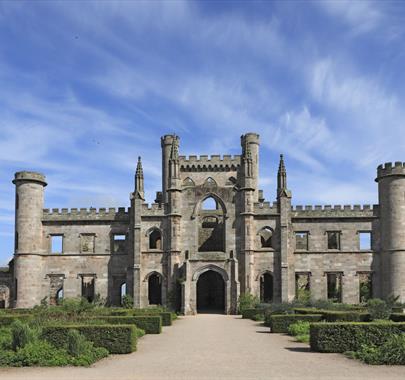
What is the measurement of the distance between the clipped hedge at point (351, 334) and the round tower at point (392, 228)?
27.1 metres

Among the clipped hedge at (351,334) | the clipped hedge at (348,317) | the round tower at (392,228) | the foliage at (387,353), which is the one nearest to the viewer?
the foliage at (387,353)

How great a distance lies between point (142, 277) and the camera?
147ft

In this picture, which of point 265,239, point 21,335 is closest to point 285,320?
point 21,335

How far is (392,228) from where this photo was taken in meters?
43.8

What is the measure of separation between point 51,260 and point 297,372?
35340 millimetres

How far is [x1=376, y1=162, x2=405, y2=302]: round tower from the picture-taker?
43156mm

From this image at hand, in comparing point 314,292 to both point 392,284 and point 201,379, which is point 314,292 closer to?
point 392,284

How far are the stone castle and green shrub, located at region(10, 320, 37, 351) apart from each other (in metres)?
26.7

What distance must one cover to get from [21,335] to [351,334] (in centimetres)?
938

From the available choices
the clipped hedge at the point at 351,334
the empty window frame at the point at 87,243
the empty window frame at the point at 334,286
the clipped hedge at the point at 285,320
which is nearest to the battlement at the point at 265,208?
the empty window frame at the point at 334,286

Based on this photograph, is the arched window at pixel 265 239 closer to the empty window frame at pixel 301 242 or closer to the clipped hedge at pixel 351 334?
the empty window frame at pixel 301 242

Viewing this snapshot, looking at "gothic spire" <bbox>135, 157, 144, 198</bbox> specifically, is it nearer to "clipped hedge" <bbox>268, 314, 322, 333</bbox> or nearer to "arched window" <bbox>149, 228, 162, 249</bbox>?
"arched window" <bbox>149, 228, 162, 249</bbox>

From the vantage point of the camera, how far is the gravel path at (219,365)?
44.6 ft

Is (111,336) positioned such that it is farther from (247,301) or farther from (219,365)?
(247,301)
